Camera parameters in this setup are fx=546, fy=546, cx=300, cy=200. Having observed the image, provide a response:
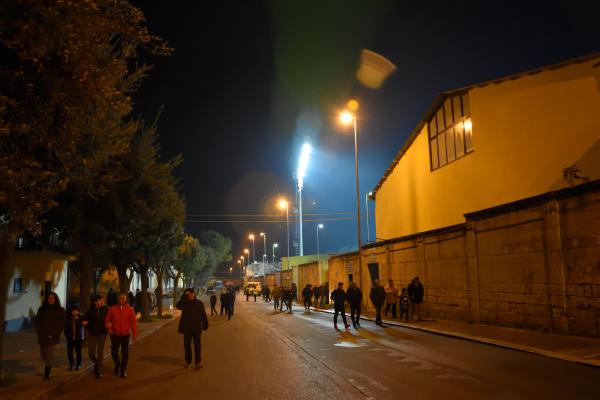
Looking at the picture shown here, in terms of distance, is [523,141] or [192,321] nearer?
[192,321]

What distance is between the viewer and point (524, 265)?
1641 cm

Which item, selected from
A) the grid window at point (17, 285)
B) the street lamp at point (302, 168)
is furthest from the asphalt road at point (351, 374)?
the street lamp at point (302, 168)

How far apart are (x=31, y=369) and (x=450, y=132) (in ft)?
78.9

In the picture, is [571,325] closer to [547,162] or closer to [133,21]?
[547,162]

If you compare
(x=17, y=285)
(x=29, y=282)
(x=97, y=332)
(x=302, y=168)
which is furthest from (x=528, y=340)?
(x=302, y=168)

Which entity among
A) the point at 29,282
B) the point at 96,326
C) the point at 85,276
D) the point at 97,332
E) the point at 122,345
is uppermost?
the point at 85,276

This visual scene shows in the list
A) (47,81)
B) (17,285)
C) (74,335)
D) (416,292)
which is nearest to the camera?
(47,81)

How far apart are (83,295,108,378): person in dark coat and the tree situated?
183 cm

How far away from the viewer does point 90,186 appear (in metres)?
12.4

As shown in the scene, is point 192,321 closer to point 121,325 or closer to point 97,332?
point 121,325

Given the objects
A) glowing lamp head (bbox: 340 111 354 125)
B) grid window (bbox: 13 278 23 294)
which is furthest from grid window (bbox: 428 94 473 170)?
grid window (bbox: 13 278 23 294)

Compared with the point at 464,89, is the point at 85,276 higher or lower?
lower

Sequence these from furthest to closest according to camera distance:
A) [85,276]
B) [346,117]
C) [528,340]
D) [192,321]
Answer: [346,117]
[85,276]
[528,340]
[192,321]

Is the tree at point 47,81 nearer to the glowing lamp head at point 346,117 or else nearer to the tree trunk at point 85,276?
the tree trunk at point 85,276
